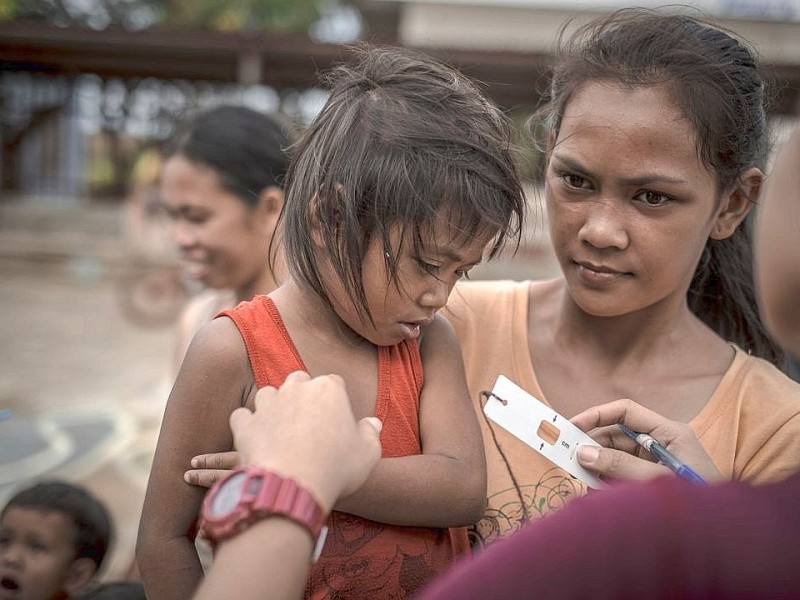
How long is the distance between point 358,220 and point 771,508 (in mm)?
875

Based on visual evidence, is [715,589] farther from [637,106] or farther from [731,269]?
[731,269]

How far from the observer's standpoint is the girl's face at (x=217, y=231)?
300cm

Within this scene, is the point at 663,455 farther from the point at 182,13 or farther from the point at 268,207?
the point at 182,13

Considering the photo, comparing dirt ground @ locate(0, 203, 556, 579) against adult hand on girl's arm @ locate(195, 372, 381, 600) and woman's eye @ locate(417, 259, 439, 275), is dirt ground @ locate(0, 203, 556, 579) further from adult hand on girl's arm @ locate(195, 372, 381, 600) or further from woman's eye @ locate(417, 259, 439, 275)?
adult hand on girl's arm @ locate(195, 372, 381, 600)

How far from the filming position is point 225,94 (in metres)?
16.0

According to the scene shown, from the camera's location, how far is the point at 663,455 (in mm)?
1513

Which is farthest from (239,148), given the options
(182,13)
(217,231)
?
(182,13)

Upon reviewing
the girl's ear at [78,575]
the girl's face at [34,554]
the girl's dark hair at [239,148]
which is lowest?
the girl's ear at [78,575]

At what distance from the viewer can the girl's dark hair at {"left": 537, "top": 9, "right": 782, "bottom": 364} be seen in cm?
184

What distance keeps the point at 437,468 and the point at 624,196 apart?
Answer: 676mm

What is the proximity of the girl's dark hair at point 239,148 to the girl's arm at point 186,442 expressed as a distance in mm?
1539

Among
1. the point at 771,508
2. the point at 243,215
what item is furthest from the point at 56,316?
the point at 771,508

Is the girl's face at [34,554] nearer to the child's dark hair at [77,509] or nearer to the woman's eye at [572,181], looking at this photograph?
the child's dark hair at [77,509]

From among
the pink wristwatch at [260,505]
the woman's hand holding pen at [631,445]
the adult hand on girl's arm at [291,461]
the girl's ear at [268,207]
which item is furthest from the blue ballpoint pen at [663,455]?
the girl's ear at [268,207]
